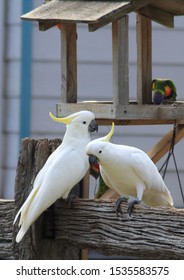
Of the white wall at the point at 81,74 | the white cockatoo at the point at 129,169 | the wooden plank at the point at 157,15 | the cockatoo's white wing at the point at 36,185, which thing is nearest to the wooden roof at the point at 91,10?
the wooden plank at the point at 157,15

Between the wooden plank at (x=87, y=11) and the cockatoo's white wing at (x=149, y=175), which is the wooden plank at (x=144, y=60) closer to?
the wooden plank at (x=87, y=11)

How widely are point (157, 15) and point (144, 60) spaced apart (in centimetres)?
23

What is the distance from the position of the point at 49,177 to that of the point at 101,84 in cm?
255

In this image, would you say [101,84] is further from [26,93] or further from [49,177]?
[49,177]

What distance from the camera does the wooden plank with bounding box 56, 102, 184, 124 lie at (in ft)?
11.6

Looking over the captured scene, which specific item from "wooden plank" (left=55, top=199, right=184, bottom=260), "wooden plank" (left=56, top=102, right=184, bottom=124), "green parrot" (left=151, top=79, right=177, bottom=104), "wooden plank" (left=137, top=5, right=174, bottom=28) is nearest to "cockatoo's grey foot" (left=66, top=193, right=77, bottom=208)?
"wooden plank" (left=55, top=199, right=184, bottom=260)

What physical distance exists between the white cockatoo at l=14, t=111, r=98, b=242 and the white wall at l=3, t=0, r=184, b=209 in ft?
7.07

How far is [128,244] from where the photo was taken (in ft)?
8.90

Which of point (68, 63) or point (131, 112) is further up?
point (68, 63)

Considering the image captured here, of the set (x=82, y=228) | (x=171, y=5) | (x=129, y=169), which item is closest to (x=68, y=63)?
(x=171, y=5)

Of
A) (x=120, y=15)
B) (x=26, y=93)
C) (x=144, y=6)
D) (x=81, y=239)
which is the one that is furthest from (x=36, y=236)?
(x=26, y=93)

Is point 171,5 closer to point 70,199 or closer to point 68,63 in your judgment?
point 68,63

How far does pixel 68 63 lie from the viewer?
12.4 ft

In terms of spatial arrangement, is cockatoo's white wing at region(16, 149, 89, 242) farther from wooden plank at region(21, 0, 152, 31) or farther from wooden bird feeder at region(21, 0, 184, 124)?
wooden plank at region(21, 0, 152, 31)
